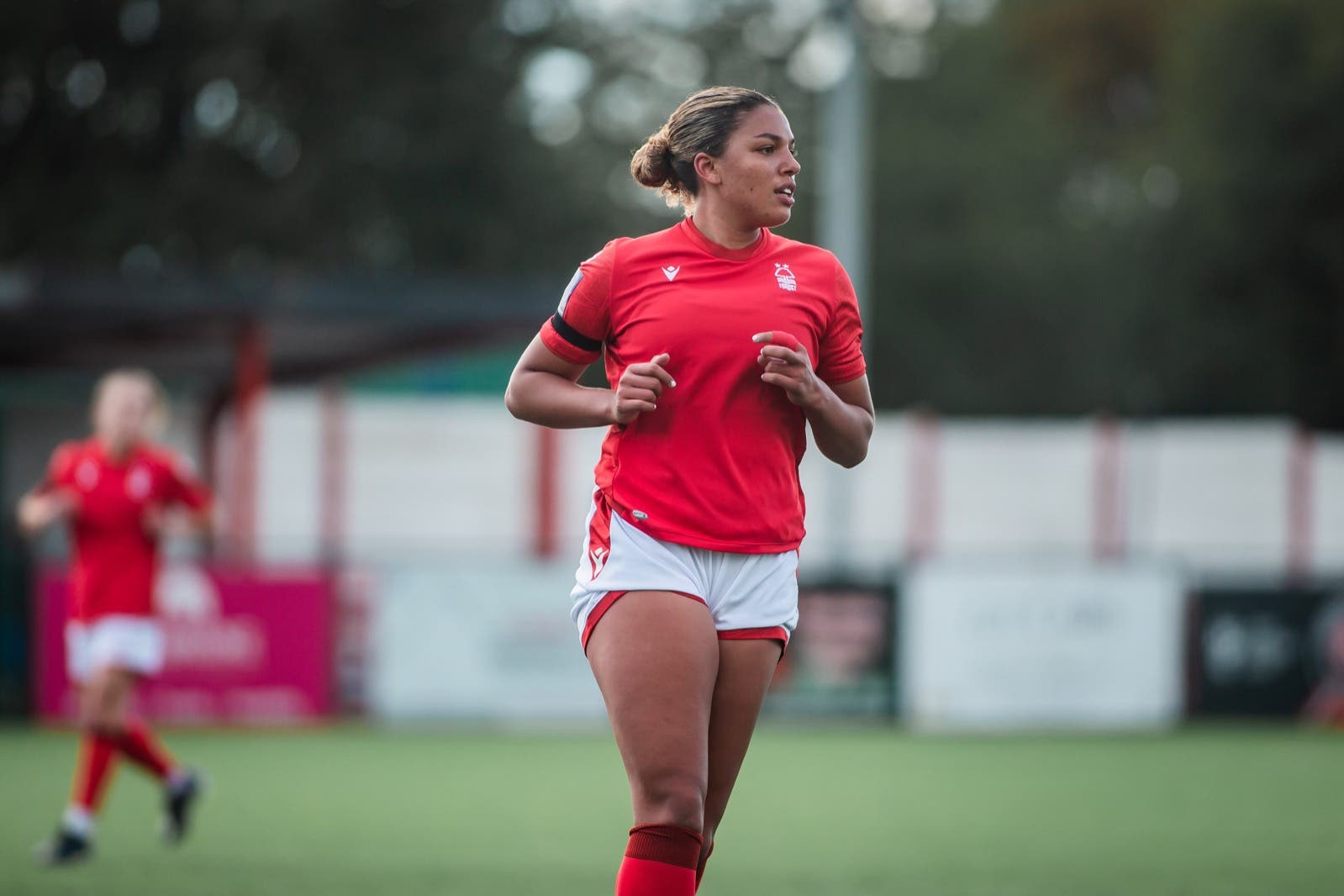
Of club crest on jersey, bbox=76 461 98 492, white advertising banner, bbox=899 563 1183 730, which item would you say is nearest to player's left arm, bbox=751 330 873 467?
club crest on jersey, bbox=76 461 98 492

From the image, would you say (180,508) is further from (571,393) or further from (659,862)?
(659,862)

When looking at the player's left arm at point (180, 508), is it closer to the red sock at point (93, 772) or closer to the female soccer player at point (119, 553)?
the female soccer player at point (119, 553)

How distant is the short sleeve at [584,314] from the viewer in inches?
181

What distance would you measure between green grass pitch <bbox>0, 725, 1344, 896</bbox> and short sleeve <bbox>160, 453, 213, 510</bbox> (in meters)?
1.64

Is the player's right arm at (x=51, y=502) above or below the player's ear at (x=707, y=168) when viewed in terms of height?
below

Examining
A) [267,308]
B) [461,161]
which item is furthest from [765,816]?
[461,161]

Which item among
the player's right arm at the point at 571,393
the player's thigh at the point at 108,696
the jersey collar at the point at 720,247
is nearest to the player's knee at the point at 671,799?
the player's right arm at the point at 571,393

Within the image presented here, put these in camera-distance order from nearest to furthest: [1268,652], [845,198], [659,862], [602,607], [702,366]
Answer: [659,862] → [702,366] → [602,607] → [1268,652] → [845,198]

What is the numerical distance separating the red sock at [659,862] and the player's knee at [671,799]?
0.02 metres

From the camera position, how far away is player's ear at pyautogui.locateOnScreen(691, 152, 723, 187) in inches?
183

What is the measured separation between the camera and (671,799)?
4410 mm

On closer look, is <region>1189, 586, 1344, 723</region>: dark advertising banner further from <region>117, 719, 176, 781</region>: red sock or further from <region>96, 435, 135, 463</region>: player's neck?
<region>96, 435, 135, 463</region>: player's neck

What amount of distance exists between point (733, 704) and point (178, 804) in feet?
16.2

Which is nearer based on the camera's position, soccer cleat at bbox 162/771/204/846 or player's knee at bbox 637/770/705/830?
player's knee at bbox 637/770/705/830
